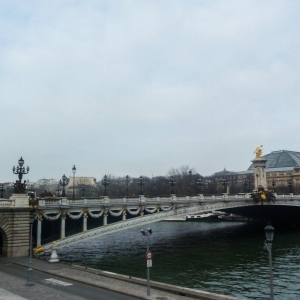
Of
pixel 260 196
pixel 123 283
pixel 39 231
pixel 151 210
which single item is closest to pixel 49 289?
pixel 123 283

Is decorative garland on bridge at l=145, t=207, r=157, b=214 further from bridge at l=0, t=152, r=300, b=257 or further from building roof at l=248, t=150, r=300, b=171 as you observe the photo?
building roof at l=248, t=150, r=300, b=171

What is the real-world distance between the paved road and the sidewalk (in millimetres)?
522

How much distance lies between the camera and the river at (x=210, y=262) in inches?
1053

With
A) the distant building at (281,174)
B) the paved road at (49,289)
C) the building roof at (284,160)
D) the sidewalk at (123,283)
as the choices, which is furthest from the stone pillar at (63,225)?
the building roof at (284,160)

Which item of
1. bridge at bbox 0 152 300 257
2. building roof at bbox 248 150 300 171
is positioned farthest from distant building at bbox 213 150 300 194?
bridge at bbox 0 152 300 257

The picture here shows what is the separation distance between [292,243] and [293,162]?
93.0 m

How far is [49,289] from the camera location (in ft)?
65.8

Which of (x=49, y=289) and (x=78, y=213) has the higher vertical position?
(x=78, y=213)

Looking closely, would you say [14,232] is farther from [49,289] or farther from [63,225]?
[49,289]

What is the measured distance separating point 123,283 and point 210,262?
16883 millimetres

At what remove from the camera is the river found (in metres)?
26.8

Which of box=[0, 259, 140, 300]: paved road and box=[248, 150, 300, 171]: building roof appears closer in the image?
box=[0, 259, 140, 300]: paved road

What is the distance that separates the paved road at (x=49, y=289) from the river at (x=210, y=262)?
8422 millimetres

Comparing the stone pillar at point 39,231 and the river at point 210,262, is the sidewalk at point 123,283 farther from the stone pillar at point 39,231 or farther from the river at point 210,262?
the river at point 210,262
